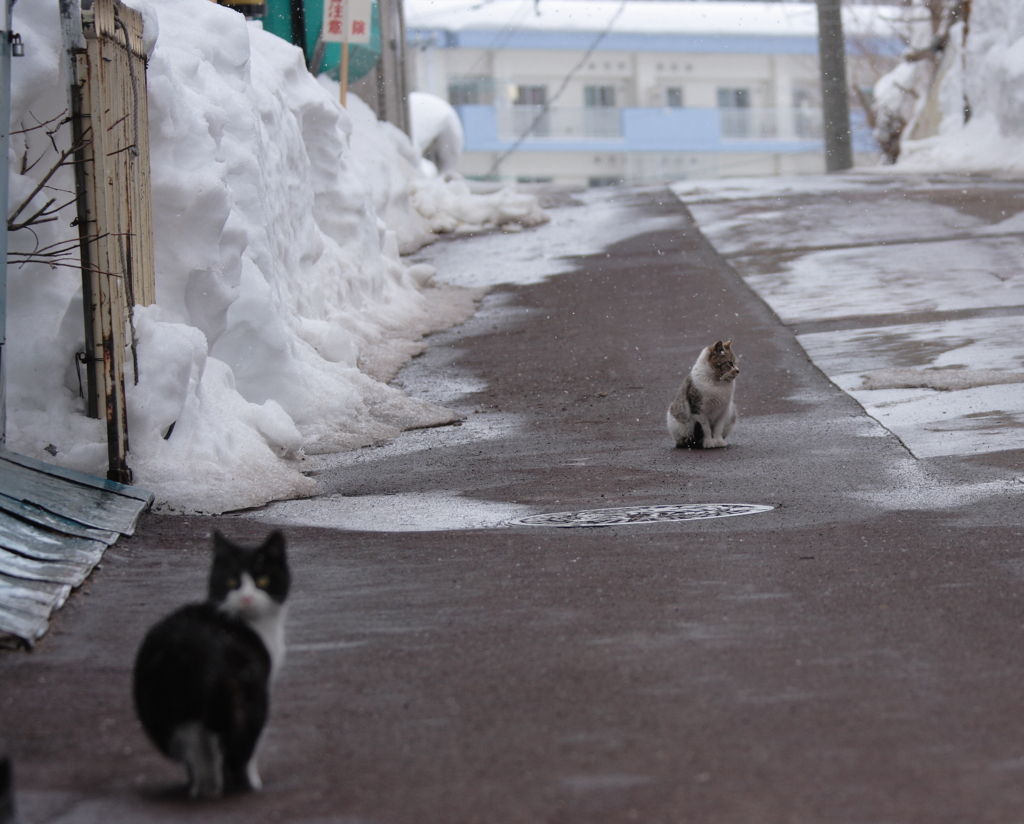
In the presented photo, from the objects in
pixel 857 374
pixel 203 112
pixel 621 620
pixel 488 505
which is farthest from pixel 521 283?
pixel 621 620

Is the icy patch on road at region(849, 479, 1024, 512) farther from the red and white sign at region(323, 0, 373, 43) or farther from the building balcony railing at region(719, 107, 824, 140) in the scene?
the building balcony railing at region(719, 107, 824, 140)

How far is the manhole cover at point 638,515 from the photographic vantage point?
7723 millimetres

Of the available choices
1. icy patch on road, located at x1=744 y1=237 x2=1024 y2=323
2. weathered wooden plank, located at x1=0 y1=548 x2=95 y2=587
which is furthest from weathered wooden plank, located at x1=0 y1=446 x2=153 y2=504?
icy patch on road, located at x1=744 y1=237 x2=1024 y2=323

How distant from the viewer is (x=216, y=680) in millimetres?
3385

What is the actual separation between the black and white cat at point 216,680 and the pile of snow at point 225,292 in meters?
4.36

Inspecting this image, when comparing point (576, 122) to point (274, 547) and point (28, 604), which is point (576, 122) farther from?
point (274, 547)

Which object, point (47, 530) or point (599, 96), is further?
point (599, 96)

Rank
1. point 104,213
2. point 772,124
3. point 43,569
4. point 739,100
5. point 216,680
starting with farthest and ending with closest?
point 739,100 → point 772,124 → point 104,213 → point 43,569 → point 216,680

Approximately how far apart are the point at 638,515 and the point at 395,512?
1564 millimetres

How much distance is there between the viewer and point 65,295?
834cm

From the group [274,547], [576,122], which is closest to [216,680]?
[274,547]

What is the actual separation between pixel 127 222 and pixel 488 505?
295cm

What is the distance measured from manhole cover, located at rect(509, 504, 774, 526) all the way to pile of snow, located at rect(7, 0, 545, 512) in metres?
1.91

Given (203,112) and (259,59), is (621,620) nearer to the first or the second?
(203,112)
